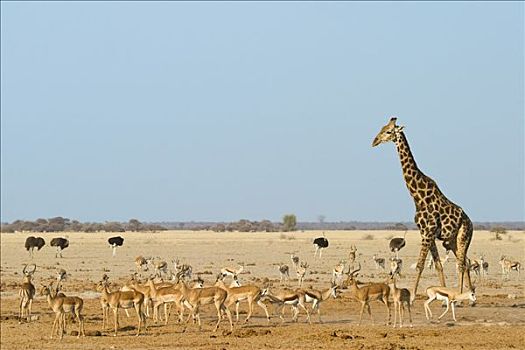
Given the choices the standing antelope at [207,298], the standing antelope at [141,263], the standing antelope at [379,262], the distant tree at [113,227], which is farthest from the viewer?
the distant tree at [113,227]

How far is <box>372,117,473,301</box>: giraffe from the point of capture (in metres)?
22.3

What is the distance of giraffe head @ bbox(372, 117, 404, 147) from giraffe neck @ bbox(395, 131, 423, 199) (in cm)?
13

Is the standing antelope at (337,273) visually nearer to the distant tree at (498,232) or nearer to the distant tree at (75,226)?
the distant tree at (498,232)

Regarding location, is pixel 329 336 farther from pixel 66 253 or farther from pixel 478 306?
pixel 66 253

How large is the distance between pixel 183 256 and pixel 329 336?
1137 inches

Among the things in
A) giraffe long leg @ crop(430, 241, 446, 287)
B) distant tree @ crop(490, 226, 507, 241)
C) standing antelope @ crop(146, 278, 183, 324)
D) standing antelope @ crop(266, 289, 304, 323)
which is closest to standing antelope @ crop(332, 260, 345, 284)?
giraffe long leg @ crop(430, 241, 446, 287)

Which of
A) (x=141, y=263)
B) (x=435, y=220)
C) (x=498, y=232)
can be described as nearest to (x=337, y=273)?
(x=435, y=220)

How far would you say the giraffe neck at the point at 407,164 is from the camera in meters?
23.2

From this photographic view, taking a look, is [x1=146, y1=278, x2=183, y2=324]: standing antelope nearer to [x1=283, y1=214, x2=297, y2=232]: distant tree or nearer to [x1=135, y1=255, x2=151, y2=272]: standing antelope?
[x1=135, y1=255, x2=151, y2=272]: standing antelope

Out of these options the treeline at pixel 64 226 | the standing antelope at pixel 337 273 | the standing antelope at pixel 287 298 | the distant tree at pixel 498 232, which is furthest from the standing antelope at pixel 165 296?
the treeline at pixel 64 226

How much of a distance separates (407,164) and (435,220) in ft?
5.76

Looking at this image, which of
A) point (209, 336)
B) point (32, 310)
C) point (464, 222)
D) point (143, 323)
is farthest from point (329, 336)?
point (32, 310)

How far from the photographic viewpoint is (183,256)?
4612 centimetres

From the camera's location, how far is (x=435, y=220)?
22375 mm
